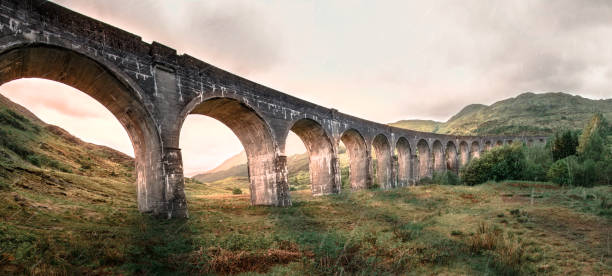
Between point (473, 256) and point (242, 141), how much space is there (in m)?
13.2

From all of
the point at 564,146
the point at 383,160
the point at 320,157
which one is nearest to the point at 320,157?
the point at 320,157

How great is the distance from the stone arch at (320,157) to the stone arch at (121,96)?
11592 mm

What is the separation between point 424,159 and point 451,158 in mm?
11128

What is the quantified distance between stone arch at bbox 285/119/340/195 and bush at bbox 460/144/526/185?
14852 millimetres

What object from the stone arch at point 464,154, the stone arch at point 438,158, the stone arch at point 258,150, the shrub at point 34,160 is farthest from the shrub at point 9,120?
the stone arch at point 464,154

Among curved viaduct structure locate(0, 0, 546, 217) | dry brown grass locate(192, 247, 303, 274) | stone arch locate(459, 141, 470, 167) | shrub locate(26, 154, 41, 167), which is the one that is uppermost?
curved viaduct structure locate(0, 0, 546, 217)

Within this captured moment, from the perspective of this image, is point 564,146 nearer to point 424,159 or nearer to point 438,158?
point 424,159

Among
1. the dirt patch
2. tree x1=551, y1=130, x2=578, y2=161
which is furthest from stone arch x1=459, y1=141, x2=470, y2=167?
the dirt patch

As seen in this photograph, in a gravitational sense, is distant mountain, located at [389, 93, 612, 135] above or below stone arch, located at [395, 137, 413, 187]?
above

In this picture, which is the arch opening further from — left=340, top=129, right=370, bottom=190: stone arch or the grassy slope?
the grassy slope

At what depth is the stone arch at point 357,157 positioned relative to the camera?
26.1 metres

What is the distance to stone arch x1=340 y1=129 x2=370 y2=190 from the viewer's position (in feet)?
85.8

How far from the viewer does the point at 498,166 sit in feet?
87.4

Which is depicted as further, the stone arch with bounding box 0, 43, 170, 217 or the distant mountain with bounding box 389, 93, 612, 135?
the distant mountain with bounding box 389, 93, 612, 135
